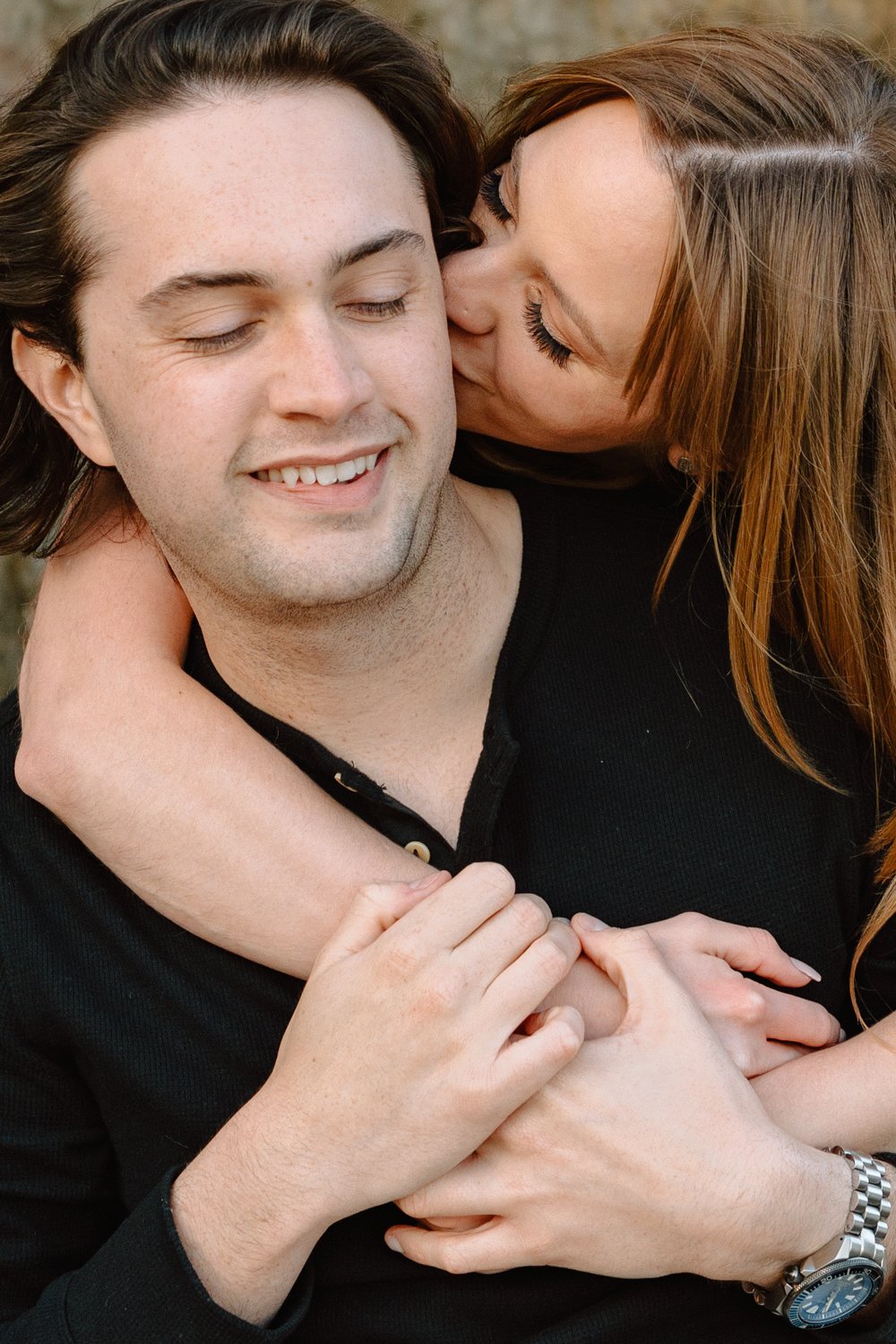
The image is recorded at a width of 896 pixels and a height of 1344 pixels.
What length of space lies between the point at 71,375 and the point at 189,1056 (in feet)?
3.19

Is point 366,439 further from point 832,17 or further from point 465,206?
point 832,17

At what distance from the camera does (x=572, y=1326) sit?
1.93 meters

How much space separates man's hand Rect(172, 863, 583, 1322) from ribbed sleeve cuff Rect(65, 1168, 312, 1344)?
3cm

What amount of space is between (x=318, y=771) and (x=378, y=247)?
739 mm

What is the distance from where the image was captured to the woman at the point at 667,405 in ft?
6.28

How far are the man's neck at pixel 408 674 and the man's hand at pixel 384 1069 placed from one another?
32 cm

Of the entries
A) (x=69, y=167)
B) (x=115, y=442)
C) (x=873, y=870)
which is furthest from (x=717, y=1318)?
(x=69, y=167)

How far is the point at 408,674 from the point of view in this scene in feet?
6.97

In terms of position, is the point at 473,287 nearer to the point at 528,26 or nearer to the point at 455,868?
the point at 455,868

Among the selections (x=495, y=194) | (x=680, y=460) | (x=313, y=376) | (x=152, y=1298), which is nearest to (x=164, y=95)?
(x=313, y=376)

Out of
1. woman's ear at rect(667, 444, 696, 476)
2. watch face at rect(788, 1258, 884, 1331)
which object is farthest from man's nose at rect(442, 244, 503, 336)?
watch face at rect(788, 1258, 884, 1331)

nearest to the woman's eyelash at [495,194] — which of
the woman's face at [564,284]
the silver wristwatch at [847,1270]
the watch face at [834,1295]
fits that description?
the woman's face at [564,284]

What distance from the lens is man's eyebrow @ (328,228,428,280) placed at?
183cm

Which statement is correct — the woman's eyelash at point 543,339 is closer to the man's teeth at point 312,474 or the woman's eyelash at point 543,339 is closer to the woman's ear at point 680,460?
the woman's ear at point 680,460
